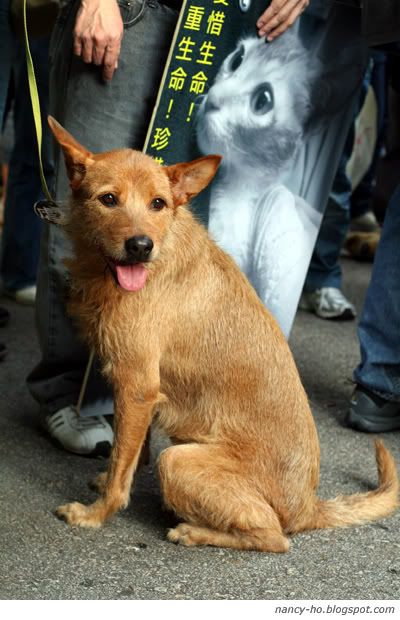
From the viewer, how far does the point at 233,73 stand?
4.01 meters

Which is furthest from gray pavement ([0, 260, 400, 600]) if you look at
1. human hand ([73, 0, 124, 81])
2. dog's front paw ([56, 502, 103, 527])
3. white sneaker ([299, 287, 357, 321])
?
white sneaker ([299, 287, 357, 321])

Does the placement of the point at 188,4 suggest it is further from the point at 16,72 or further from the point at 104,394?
the point at 16,72

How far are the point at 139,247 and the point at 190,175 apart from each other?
400mm

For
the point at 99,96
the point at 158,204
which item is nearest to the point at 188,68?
the point at 99,96

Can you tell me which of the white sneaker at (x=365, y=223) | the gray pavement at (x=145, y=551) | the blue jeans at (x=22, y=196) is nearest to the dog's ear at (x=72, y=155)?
the gray pavement at (x=145, y=551)

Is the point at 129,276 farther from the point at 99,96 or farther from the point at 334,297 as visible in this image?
the point at 334,297

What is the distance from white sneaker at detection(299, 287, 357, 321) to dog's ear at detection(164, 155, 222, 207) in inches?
128

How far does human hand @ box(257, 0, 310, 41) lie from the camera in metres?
3.89

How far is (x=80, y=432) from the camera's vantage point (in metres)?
4.04

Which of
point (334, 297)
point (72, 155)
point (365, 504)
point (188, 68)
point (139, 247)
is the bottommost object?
point (334, 297)

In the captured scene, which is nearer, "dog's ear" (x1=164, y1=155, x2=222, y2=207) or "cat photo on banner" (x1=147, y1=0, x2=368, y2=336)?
"dog's ear" (x1=164, y1=155, x2=222, y2=207)

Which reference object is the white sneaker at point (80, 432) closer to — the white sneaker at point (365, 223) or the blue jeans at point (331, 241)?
the blue jeans at point (331, 241)

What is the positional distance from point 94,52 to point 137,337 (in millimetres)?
1164

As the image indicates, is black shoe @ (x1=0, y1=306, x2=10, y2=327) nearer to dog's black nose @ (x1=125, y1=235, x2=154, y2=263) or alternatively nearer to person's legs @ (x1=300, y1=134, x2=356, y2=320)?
person's legs @ (x1=300, y1=134, x2=356, y2=320)
